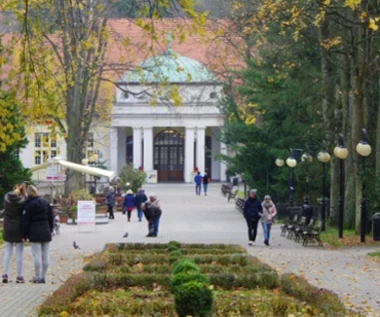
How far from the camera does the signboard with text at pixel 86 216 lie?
3228 centimetres

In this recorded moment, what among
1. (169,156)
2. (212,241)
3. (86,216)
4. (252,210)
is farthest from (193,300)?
(169,156)

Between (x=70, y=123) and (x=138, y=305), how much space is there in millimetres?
32563

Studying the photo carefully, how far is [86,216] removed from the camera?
32.4 metres

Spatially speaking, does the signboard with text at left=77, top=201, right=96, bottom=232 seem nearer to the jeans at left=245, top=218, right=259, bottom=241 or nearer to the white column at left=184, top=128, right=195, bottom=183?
the jeans at left=245, top=218, right=259, bottom=241

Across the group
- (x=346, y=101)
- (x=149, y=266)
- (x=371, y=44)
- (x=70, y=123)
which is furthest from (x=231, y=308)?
(x=70, y=123)

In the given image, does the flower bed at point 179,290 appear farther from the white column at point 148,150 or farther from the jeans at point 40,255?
the white column at point 148,150

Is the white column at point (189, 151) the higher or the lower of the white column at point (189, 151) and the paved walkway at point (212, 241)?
the higher

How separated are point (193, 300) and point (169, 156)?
72869 millimetres

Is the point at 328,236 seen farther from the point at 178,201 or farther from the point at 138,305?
the point at 178,201

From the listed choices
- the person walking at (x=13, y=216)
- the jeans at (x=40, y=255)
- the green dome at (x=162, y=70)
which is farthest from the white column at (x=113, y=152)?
the person walking at (x=13, y=216)

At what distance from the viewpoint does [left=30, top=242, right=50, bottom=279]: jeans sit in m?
15.3

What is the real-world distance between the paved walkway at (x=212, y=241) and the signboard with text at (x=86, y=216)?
43 centimetres

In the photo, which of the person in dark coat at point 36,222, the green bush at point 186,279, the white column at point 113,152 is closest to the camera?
the green bush at point 186,279

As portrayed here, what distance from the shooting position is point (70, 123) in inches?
1711
